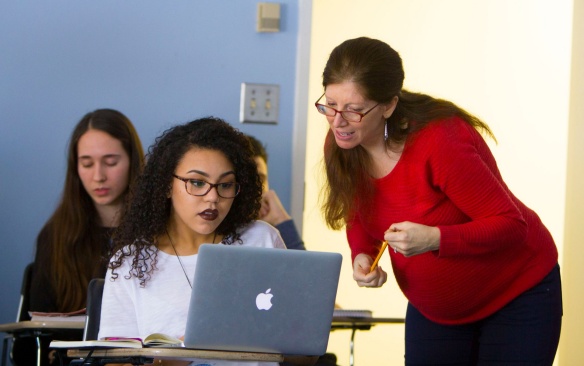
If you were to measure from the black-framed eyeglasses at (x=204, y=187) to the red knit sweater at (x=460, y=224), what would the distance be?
352 millimetres

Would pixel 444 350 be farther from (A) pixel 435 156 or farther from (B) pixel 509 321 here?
(A) pixel 435 156

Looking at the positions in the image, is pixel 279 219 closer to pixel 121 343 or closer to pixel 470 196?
pixel 470 196

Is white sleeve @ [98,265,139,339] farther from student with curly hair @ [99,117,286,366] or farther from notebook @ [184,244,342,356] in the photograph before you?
notebook @ [184,244,342,356]

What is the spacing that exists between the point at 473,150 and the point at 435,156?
0.09 meters

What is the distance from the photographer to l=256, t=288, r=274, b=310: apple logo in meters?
1.86

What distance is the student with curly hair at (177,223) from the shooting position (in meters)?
2.16

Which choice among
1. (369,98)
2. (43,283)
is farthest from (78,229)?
(369,98)

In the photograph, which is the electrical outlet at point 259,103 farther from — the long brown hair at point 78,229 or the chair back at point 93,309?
the chair back at point 93,309

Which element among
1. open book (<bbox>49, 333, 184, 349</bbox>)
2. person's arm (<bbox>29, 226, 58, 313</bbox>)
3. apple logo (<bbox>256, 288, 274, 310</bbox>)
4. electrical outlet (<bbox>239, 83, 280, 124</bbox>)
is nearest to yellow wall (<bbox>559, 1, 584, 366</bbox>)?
electrical outlet (<bbox>239, 83, 280, 124</bbox>)

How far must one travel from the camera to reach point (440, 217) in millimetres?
2105

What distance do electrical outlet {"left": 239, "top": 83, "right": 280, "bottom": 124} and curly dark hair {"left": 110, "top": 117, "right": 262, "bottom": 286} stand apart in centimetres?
123

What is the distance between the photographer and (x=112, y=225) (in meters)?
3.05

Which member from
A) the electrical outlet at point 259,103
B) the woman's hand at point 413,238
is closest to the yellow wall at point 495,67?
the electrical outlet at point 259,103

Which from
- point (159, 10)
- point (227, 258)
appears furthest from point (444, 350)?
point (159, 10)
